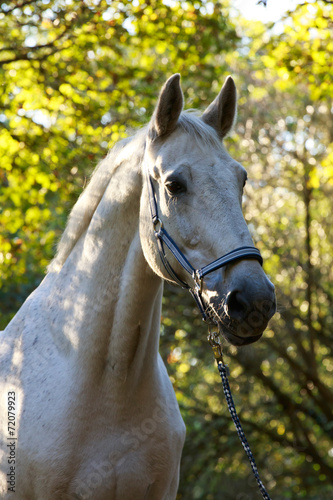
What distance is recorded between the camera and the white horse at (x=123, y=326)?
2459 millimetres

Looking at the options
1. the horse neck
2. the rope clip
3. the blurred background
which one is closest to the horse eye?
the horse neck

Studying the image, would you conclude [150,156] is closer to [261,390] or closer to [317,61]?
[317,61]

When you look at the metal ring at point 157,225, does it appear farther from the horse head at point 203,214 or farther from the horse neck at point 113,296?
the horse neck at point 113,296

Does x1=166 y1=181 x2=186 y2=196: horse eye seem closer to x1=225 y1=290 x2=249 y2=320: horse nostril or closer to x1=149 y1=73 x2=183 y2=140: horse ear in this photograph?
x1=149 y1=73 x2=183 y2=140: horse ear

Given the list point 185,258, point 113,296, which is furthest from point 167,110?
point 113,296

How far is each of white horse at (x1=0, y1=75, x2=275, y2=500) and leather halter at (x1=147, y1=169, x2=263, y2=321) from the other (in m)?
0.02

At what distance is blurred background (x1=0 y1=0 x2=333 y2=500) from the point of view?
774 centimetres

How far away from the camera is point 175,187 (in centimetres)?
253

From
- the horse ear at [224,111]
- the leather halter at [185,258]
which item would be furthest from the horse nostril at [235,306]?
the horse ear at [224,111]

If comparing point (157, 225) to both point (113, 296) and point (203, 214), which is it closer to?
point (203, 214)

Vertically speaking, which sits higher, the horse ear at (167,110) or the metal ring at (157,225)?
the horse ear at (167,110)

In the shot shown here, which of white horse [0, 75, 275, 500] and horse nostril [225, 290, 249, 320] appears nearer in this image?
horse nostril [225, 290, 249, 320]

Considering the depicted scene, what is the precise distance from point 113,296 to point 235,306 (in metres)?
0.75

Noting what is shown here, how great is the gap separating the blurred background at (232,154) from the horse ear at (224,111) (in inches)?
161
